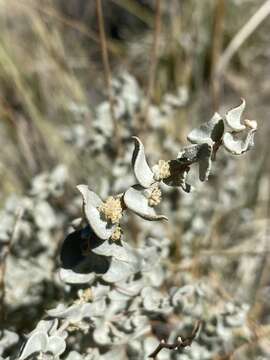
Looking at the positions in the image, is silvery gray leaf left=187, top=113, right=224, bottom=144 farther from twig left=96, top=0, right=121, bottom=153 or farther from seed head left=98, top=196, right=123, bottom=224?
twig left=96, top=0, right=121, bottom=153

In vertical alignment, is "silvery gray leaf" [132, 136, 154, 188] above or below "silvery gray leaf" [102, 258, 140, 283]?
above

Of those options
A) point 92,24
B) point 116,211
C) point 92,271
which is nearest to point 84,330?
point 92,271

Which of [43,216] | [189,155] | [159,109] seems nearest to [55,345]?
[189,155]

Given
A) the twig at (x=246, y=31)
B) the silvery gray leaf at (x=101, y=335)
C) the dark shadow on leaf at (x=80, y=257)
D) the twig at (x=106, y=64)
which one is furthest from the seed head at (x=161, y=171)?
the twig at (x=246, y=31)

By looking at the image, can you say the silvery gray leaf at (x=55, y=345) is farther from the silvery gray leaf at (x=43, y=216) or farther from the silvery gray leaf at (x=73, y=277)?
the silvery gray leaf at (x=43, y=216)

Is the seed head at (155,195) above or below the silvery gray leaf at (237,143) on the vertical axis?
below

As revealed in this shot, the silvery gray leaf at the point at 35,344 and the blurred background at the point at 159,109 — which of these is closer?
the silvery gray leaf at the point at 35,344

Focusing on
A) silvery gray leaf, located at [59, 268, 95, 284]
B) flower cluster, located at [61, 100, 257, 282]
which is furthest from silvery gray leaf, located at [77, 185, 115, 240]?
silvery gray leaf, located at [59, 268, 95, 284]

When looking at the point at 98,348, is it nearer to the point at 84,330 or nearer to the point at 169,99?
the point at 84,330
